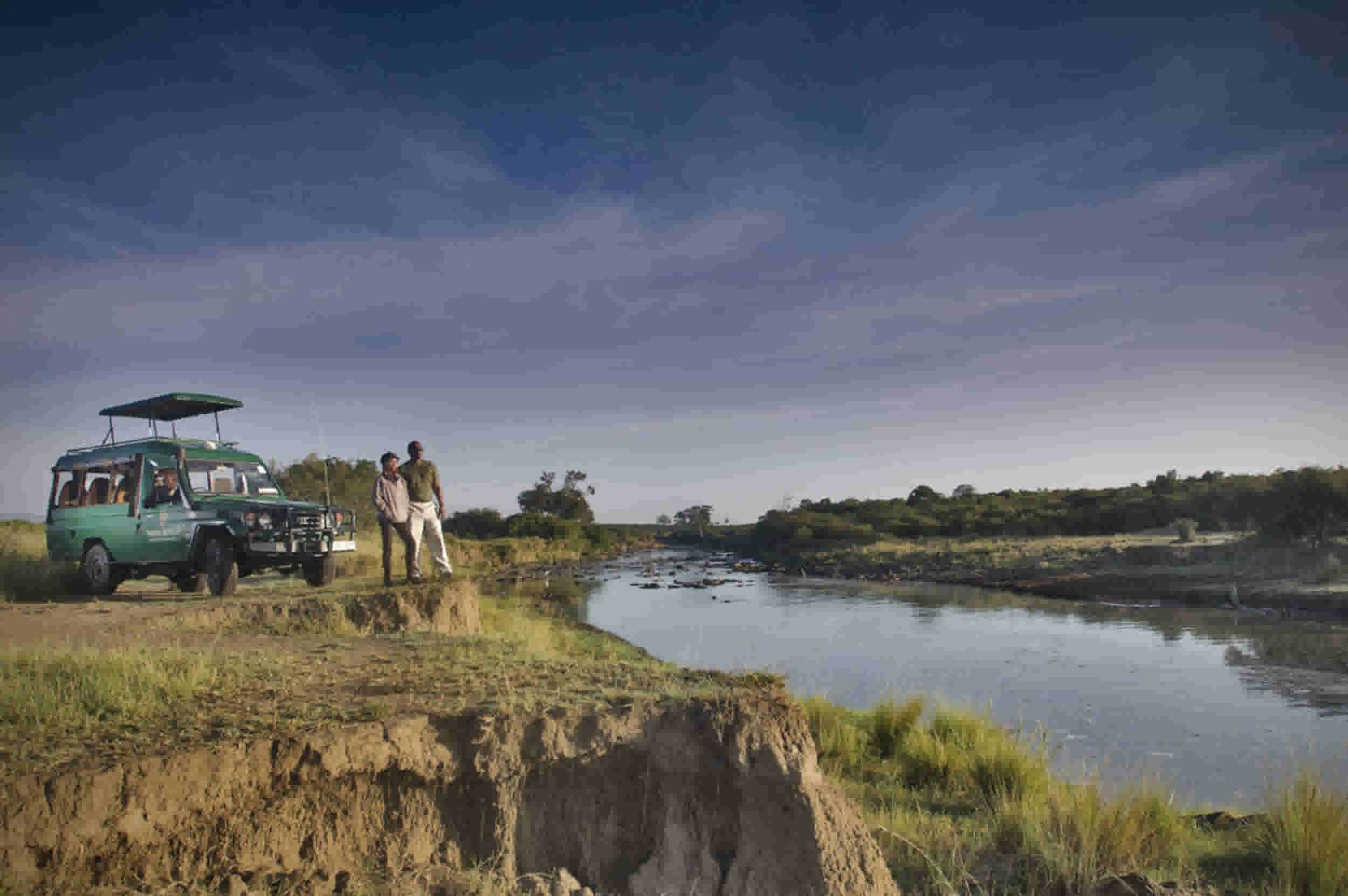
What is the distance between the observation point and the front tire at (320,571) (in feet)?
46.6

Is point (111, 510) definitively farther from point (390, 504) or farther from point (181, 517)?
point (390, 504)

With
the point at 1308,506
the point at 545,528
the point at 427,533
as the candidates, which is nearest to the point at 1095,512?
the point at 1308,506

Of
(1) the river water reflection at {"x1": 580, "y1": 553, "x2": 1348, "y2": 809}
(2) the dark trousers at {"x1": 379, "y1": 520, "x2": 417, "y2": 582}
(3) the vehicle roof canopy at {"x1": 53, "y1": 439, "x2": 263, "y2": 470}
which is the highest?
(3) the vehicle roof canopy at {"x1": 53, "y1": 439, "x2": 263, "y2": 470}

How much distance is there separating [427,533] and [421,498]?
1.04 m

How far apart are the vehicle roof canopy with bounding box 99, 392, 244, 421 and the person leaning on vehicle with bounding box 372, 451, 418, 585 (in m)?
4.47

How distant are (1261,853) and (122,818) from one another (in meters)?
9.06

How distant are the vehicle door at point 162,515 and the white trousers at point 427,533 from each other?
3666 mm

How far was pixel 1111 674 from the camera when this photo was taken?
18.5m

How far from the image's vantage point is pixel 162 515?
1311cm

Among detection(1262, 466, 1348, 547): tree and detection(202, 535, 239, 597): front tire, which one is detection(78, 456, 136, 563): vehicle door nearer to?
detection(202, 535, 239, 597): front tire

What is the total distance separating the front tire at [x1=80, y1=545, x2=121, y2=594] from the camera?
14109 mm

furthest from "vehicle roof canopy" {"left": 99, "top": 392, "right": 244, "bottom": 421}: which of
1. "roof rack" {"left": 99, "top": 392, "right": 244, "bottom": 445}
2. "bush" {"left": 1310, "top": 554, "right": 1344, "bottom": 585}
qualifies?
"bush" {"left": 1310, "top": 554, "right": 1344, "bottom": 585}

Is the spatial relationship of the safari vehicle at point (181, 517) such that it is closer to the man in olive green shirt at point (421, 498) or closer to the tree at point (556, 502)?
the man in olive green shirt at point (421, 498)

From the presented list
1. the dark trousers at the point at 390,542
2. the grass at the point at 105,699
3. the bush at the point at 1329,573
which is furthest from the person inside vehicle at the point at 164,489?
the bush at the point at 1329,573
